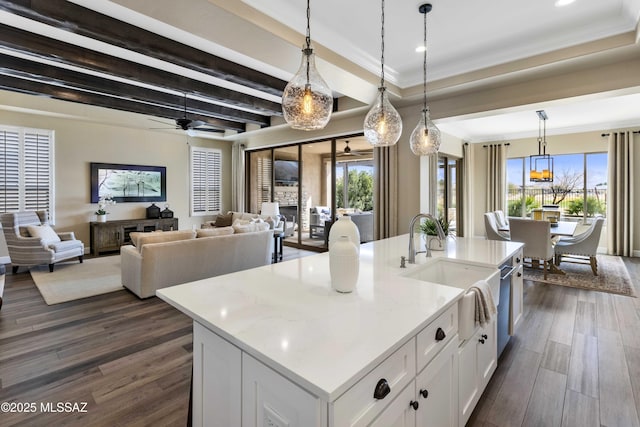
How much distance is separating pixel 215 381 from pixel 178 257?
10.5 ft

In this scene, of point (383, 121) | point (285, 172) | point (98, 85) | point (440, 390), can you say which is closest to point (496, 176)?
point (285, 172)

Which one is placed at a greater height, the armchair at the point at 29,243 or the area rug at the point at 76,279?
the armchair at the point at 29,243

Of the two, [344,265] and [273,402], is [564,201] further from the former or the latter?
[273,402]

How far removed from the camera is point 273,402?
0.98 metres

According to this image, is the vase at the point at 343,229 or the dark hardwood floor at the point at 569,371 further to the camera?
the dark hardwood floor at the point at 569,371

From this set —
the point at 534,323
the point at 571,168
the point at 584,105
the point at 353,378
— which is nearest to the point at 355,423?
the point at 353,378

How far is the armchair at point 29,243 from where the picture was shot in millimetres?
4902

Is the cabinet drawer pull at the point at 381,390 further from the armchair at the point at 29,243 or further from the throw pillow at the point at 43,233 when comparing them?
the throw pillow at the point at 43,233

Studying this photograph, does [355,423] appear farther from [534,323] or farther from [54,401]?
[534,323]

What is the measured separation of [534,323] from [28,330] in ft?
17.0

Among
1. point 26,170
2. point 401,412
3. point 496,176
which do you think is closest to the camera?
point 401,412

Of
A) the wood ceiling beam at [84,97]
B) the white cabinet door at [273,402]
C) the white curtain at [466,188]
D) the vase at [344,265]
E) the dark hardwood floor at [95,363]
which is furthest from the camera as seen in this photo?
the white curtain at [466,188]

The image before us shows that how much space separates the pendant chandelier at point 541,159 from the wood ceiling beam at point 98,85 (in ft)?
20.0

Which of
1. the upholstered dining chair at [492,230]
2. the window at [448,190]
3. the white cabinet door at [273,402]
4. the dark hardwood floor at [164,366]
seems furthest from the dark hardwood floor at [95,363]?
the window at [448,190]
